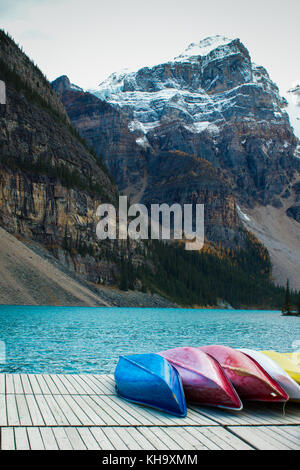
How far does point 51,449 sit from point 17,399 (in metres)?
3.57

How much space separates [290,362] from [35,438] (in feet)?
28.5

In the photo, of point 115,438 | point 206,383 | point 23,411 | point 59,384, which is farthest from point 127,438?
point 59,384

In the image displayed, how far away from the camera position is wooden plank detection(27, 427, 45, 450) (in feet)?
25.5

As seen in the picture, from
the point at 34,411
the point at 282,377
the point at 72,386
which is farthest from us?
the point at 72,386

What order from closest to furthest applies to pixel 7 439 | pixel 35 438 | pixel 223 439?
pixel 7 439 → pixel 35 438 → pixel 223 439

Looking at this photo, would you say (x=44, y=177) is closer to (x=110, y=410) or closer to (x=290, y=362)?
(x=290, y=362)

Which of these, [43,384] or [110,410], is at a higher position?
[110,410]

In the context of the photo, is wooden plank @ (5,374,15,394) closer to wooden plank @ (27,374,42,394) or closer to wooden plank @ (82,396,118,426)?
wooden plank @ (27,374,42,394)

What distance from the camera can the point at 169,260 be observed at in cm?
17638

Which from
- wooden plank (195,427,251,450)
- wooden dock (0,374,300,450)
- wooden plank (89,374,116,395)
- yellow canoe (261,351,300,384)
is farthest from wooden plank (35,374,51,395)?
yellow canoe (261,351,300,384)

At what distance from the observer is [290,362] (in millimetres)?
13859
